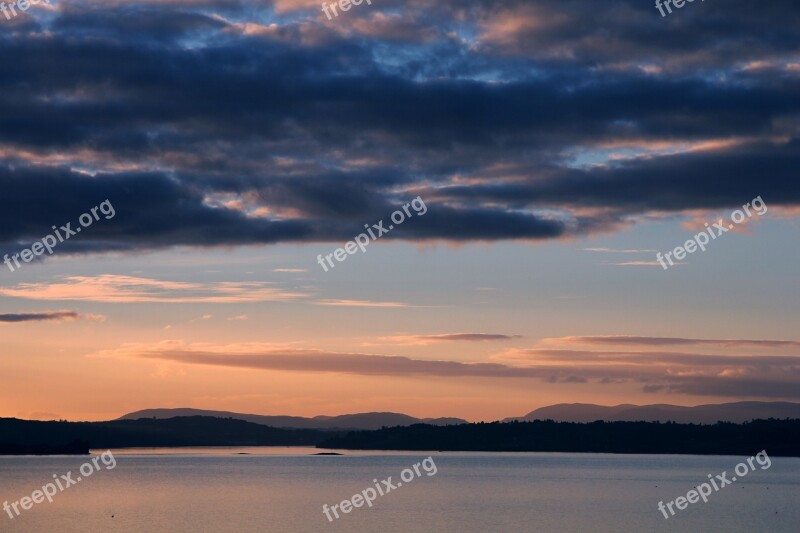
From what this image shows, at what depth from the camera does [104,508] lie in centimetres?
12450

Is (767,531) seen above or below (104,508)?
below

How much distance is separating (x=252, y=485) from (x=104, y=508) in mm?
58087

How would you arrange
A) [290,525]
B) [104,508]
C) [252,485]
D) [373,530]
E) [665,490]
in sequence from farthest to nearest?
1. [252,485]
2. [665,490]
3. [104,508]
4. [290,525]
5. [373,530]

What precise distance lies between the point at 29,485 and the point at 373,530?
10185cm

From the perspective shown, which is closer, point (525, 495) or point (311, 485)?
point (525, 495)

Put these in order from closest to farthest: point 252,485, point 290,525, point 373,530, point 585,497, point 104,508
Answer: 1. point 373,530
2. point 290,525
3. point 104,508
4. point 585,497
5. point 252,485

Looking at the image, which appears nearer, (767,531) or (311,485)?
(767,531)

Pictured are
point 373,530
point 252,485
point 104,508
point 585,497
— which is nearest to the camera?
point 373,530

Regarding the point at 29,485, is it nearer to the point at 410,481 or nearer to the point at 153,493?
the point at 153,493

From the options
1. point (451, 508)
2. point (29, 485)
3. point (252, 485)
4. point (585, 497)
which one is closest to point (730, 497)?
point (585, 497)

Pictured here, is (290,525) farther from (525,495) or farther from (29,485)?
(29,485)

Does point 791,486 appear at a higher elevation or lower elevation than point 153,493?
lower

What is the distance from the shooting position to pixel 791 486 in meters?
187

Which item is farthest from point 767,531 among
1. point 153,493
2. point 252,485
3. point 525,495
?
point 252,485
